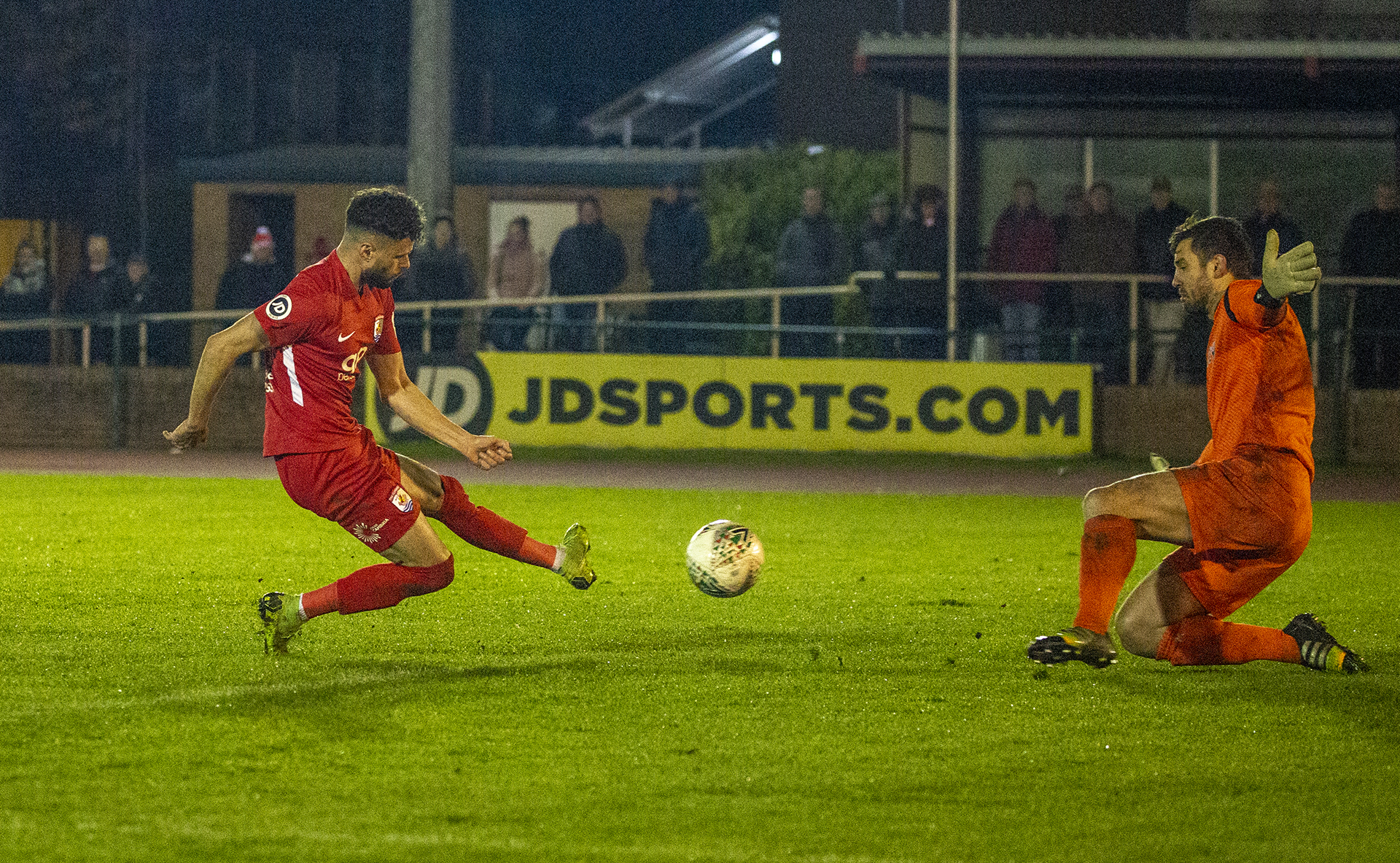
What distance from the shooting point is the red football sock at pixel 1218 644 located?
6.45 m

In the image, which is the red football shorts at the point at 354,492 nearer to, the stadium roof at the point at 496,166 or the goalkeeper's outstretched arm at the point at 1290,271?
the goalkeeper's outstretched arm at the point at 1290,271

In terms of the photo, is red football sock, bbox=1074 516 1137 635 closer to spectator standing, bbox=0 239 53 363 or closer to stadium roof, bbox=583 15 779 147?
spectator standing, bbox=0 239 53 363

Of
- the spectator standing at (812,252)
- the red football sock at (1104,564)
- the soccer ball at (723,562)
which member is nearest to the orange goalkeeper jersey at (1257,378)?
the red football sock at (1104,564)

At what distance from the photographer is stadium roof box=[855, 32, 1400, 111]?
1753 cm

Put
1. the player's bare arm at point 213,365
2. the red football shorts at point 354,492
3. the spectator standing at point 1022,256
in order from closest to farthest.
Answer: the player's bare arm at point 213,365
the red football shorts at point 354,492
the spectator standing at point 1022,256

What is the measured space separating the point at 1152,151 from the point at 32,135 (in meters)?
17.4

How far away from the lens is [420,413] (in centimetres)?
703

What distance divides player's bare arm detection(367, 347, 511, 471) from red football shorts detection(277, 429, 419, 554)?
30 centimetres

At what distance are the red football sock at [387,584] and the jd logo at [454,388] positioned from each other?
398 inches

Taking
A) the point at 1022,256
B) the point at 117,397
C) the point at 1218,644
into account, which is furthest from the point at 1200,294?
the point at 117,397

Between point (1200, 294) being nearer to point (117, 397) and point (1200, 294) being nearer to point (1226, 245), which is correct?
point (1226, 245)

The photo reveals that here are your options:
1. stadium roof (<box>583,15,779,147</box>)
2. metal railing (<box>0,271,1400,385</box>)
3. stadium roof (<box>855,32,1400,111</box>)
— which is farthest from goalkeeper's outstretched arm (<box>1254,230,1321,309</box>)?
stadium roof (<box>583,15,779,147</box>)

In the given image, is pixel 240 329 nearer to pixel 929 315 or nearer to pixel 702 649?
pixel 702 649

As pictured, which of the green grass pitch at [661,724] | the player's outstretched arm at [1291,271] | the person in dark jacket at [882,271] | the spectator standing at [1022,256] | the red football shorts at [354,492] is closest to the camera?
the green grass pitch at [661,724]
